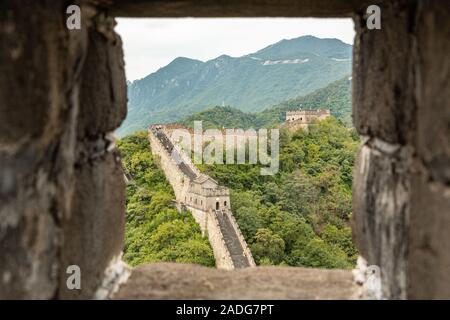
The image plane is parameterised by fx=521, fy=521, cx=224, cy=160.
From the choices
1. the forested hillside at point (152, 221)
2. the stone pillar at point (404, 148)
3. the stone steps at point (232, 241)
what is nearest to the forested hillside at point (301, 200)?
the stone steps at point (232, 241)

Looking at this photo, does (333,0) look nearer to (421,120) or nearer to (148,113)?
(421,120)

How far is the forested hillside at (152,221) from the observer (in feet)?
88.7

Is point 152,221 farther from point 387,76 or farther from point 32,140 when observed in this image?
point 32,140

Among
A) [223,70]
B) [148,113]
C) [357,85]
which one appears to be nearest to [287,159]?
[357,85]

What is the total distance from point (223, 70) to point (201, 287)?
9563 cm

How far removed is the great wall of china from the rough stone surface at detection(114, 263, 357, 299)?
72.2 feet

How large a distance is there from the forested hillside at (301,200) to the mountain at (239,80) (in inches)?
1225

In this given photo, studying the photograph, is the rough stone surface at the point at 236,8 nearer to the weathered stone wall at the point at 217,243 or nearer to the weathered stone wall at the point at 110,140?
the weathered stone wall at the point at 110,140

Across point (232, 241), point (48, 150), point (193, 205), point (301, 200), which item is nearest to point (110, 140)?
point (48, 150)

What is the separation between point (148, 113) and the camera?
81.6 metres

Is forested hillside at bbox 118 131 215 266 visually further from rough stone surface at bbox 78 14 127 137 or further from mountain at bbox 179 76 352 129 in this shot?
rough stone surface at bbox 78 14 127 137

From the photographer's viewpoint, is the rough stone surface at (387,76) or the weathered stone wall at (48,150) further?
the rough stone surface at (387,76)

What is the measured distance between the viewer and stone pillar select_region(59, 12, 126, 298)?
2.07 metres

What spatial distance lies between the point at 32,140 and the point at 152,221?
30.3 metres
